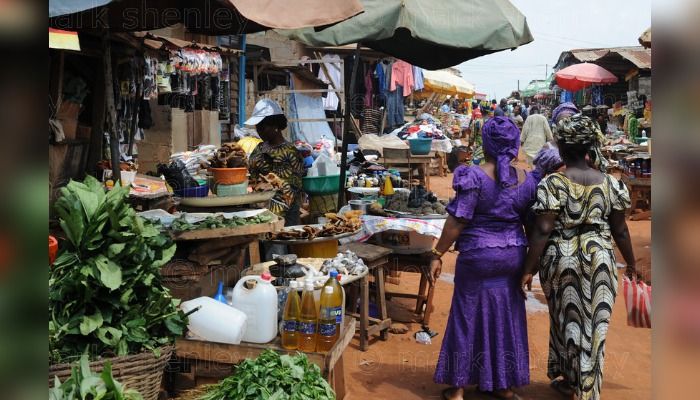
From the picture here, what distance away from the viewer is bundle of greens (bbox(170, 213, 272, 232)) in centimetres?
354

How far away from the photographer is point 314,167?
686cm

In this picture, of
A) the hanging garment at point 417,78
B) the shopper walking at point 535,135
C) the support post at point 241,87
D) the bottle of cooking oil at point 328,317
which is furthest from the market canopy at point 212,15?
the hanging garment at point 417,78

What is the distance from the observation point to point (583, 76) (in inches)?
679

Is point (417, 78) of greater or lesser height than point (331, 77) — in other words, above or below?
above

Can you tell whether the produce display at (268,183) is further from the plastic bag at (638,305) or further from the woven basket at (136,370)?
the plastic bag at (638,305)

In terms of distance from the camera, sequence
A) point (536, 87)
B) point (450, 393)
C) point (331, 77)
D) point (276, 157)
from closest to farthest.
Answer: point (450, 393) < point (276, 157) < point (331, 77) < point (536, 87)

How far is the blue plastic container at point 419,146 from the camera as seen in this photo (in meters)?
11.6

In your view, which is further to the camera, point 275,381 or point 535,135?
point 535,135

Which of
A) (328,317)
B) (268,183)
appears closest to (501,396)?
(328,317)

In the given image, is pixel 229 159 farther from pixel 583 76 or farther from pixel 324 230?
pixel 583 76

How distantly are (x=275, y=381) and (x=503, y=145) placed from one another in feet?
6.42
